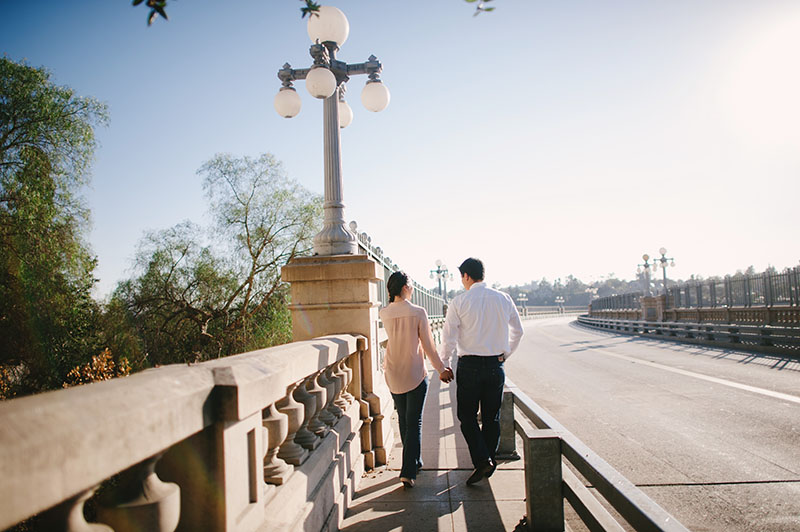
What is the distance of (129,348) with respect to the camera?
22188mm

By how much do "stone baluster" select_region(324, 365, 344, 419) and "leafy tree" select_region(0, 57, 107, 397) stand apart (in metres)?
17.4

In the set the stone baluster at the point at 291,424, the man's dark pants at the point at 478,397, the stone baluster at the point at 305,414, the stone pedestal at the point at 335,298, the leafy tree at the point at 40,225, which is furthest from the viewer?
the leafy tree at the point at 40,225

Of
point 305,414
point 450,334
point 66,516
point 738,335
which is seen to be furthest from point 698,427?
point 738,335

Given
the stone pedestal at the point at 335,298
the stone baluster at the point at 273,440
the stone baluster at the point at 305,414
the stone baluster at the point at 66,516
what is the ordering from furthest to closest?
the stone pedestal at the point at 335,298 → the stone baluster at the point at 305,414 → the stone baluster at the point at 273,440 → the stone baluster at the point at 66,516

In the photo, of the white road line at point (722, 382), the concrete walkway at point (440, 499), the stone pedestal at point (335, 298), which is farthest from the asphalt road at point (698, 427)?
the stone pedestal at point (335, 298)

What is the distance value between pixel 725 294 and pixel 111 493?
26.8 metres

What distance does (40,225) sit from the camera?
17672mm

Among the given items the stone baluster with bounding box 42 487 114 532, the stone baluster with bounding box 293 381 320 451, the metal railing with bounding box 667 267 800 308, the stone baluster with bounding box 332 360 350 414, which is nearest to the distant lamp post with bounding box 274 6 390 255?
the stone baluster with bounding box 332 360 350 414

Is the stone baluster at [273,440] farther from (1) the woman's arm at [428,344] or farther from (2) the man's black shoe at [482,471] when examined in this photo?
(2) the man's black shoe at [482,471]

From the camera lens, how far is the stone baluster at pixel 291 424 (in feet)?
9.77

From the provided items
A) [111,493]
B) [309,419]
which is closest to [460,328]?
[309,419]

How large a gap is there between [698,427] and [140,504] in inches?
300

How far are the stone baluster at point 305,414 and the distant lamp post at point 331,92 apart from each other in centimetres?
245

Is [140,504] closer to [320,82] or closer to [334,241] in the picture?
[334,241]
